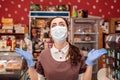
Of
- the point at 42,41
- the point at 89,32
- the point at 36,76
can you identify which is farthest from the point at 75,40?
the point at 36,76

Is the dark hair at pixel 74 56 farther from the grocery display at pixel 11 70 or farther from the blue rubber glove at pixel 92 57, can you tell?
the grocery display at pixel 11 70

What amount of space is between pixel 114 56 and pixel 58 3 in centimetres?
295

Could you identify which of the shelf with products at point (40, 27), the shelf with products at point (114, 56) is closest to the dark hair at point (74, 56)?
the shelf with products at point (114, 56)

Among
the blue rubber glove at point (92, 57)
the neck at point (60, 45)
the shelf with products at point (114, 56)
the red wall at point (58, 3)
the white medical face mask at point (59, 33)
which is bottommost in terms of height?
the shelf with products at point (114, 56)

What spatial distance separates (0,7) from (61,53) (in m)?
6.23

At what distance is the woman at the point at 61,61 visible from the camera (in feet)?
8.36

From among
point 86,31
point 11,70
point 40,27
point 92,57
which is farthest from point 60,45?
point 86,31

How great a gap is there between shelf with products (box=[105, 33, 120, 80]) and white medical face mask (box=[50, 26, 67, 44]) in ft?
12.1

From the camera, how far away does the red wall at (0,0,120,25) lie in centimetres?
846

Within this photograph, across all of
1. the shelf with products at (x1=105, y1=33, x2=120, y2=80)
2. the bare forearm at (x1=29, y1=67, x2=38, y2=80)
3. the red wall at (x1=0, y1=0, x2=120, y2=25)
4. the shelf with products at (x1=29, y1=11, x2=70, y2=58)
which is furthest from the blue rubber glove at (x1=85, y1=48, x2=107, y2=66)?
the red wall at (x1=0, y1=0, x2=120, y2=25)

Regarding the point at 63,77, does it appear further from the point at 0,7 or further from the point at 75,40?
the point at 0,7

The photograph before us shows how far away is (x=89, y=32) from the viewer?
8383 mm

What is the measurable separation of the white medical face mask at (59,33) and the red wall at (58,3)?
588cm

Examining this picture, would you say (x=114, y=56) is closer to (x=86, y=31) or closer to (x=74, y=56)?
(x=86, y=31)
